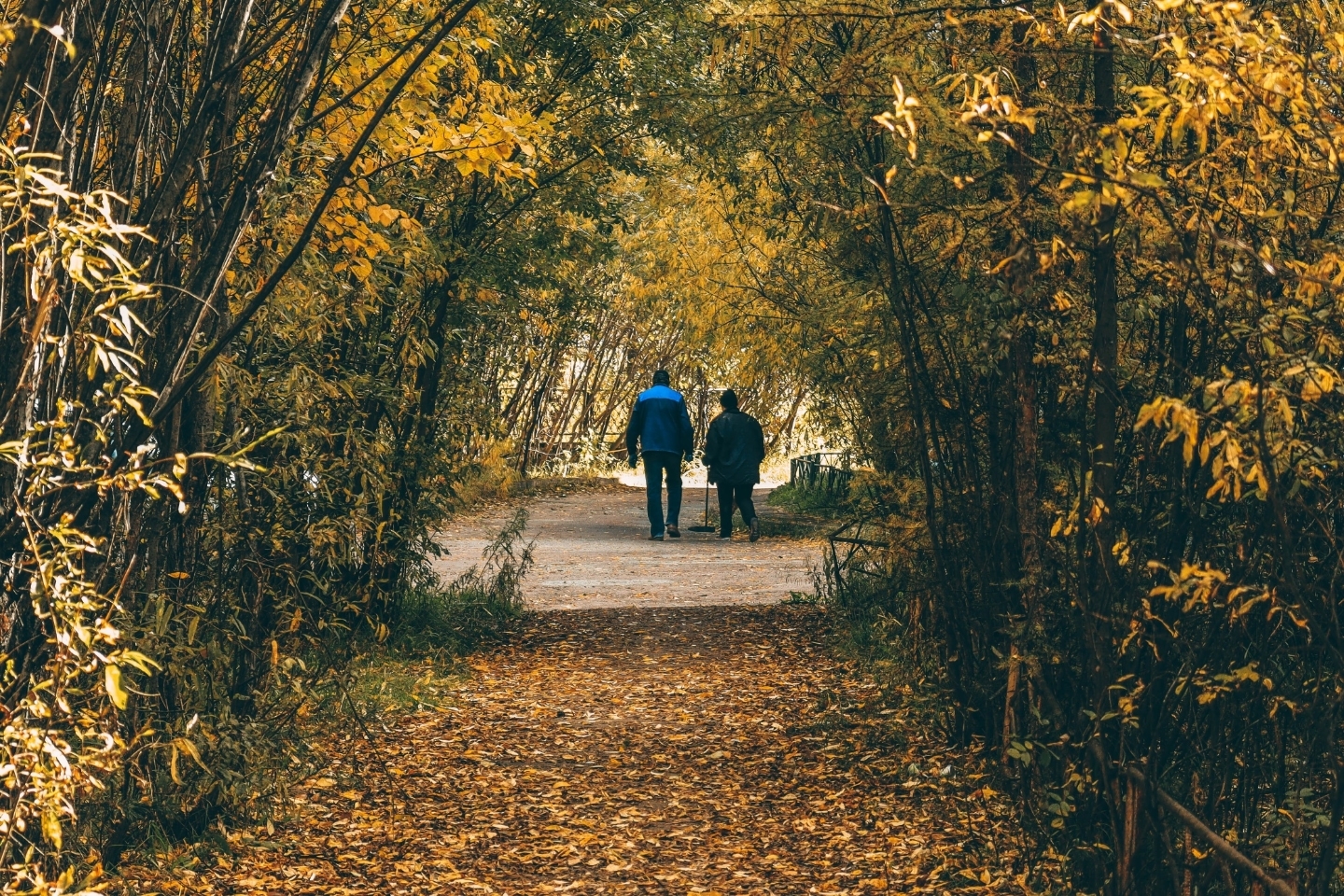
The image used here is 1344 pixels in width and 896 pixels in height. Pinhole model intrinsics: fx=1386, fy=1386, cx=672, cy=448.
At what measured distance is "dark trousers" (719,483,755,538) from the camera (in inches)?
593

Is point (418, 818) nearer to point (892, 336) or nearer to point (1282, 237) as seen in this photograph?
point (892, 336)

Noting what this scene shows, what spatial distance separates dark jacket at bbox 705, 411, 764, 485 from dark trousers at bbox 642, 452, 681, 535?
1.32 feet

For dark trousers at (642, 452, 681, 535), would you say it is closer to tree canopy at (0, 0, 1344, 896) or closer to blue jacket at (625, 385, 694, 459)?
blue jacket at (625, 385, 694, 459)

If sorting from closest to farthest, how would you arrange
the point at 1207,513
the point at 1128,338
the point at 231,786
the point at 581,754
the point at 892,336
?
the point at 1207,513, the point at 1128,338, the point at 231,786, the point at 892,336, the point at 581,754

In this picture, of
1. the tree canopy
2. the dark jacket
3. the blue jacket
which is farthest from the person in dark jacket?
the tree canopy

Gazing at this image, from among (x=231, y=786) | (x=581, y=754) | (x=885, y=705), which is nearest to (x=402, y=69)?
(x=231, y=786)

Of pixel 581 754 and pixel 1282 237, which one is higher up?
pixel 1282 237

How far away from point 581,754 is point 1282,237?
173 inches

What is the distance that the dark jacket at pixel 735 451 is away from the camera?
48.5ft

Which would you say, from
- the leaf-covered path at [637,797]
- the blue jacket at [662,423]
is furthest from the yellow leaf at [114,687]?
the blue jacket at [662,423]

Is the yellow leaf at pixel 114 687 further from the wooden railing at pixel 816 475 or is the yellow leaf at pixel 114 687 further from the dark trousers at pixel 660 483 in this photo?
the wooden railing at pixel 816 475

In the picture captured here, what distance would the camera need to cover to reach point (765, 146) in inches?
272

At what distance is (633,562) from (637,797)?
7581mm

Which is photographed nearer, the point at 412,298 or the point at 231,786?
the point at 231,786
